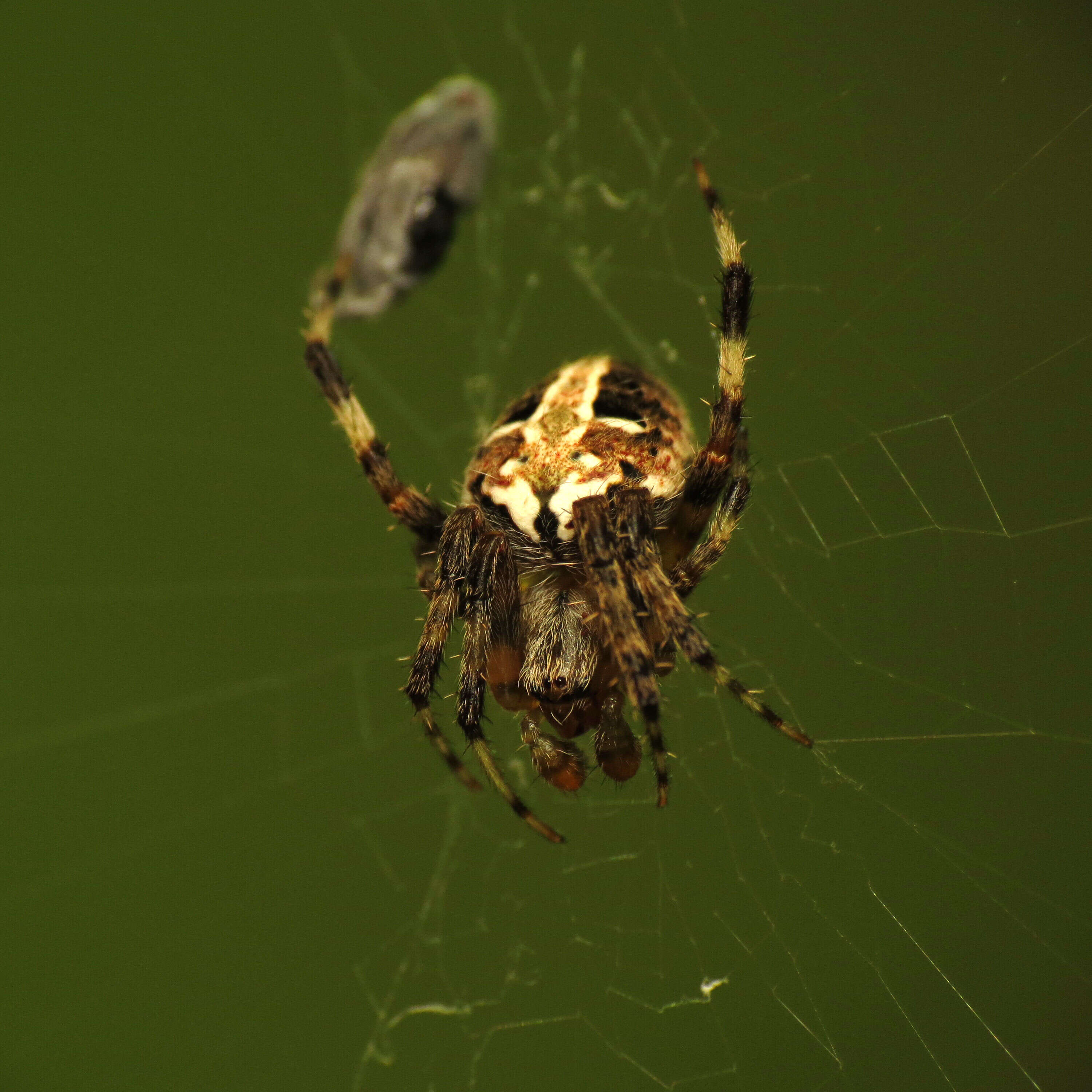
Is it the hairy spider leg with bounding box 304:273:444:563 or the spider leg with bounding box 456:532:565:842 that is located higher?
the hairy spider leg with bounding box 304:273:444:563

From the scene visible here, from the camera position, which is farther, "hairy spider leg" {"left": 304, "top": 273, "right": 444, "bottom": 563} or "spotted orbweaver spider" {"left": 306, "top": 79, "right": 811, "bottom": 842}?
"hairy spider leg" {"left": 304, "top": 273, "right": 444, "bottom": 563}

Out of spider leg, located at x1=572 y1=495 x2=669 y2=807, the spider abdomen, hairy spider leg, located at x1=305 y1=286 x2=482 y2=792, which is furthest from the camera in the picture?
hairy spider leg, located at x1=305 y1=286 x2=482 y2=792

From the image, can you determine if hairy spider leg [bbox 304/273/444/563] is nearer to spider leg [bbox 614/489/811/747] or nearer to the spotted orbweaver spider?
the spotted orbweaver spider

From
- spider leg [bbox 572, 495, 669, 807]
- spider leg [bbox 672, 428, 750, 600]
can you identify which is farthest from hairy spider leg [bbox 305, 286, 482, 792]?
spider leg [bbox 672, 428, 750, 600]

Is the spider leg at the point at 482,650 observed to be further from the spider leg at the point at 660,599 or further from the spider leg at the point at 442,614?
the spider leg at the point at 660,599

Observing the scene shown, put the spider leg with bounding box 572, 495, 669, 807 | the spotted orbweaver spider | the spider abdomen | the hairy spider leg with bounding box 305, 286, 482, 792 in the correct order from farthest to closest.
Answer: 1. the hairy spider leg with bounding box 305, 286, 482, 792
2. the spider abdomen
3. the spotted orbweaver spider
4. the spider leg with bounding box 572, 495, 669, 807

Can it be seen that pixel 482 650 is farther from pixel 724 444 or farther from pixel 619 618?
pixel 724 444

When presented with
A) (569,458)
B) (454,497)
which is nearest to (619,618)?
(569,458)
